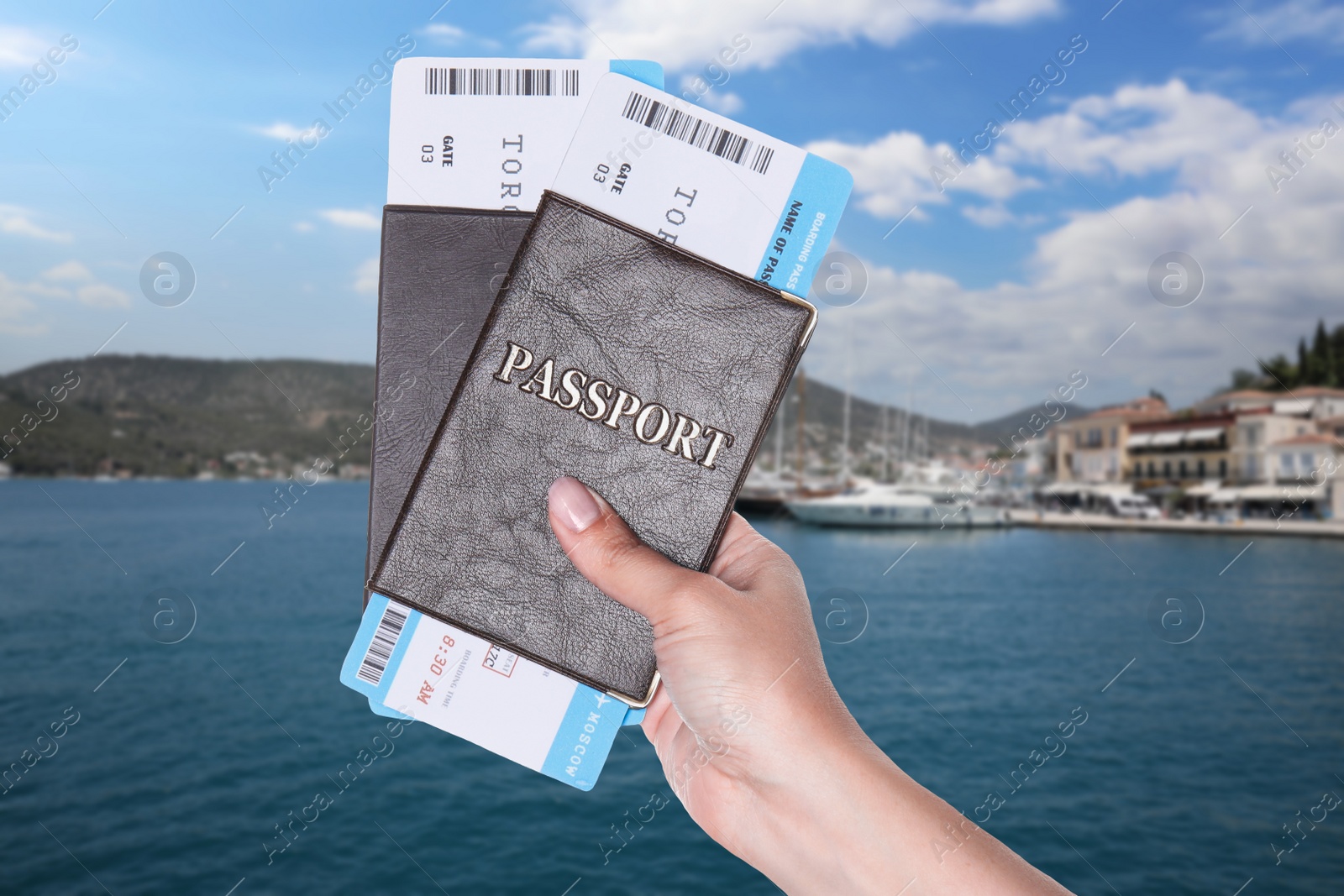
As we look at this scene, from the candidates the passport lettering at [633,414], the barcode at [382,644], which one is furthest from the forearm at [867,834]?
the barcode at [382,644]

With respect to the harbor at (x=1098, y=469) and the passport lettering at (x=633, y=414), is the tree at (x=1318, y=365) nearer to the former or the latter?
the harbor at (x=1098, y=469)

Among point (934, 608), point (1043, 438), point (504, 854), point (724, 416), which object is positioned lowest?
point (504, 854)

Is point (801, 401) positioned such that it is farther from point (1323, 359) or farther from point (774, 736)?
point (774, 736)

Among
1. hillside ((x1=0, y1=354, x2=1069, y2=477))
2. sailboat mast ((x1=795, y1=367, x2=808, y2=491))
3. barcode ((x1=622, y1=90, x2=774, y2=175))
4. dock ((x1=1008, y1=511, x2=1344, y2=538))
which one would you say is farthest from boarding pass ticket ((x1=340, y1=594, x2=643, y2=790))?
dock ((x1=1008, y1=511, x2=1344, y2=538))

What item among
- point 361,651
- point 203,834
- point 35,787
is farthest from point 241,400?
point 361,651

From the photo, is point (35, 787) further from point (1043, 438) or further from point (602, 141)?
point (1043, 438)

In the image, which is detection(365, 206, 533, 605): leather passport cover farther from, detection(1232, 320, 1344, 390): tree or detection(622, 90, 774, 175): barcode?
detection(1232, 320, 1344, 390): tree
